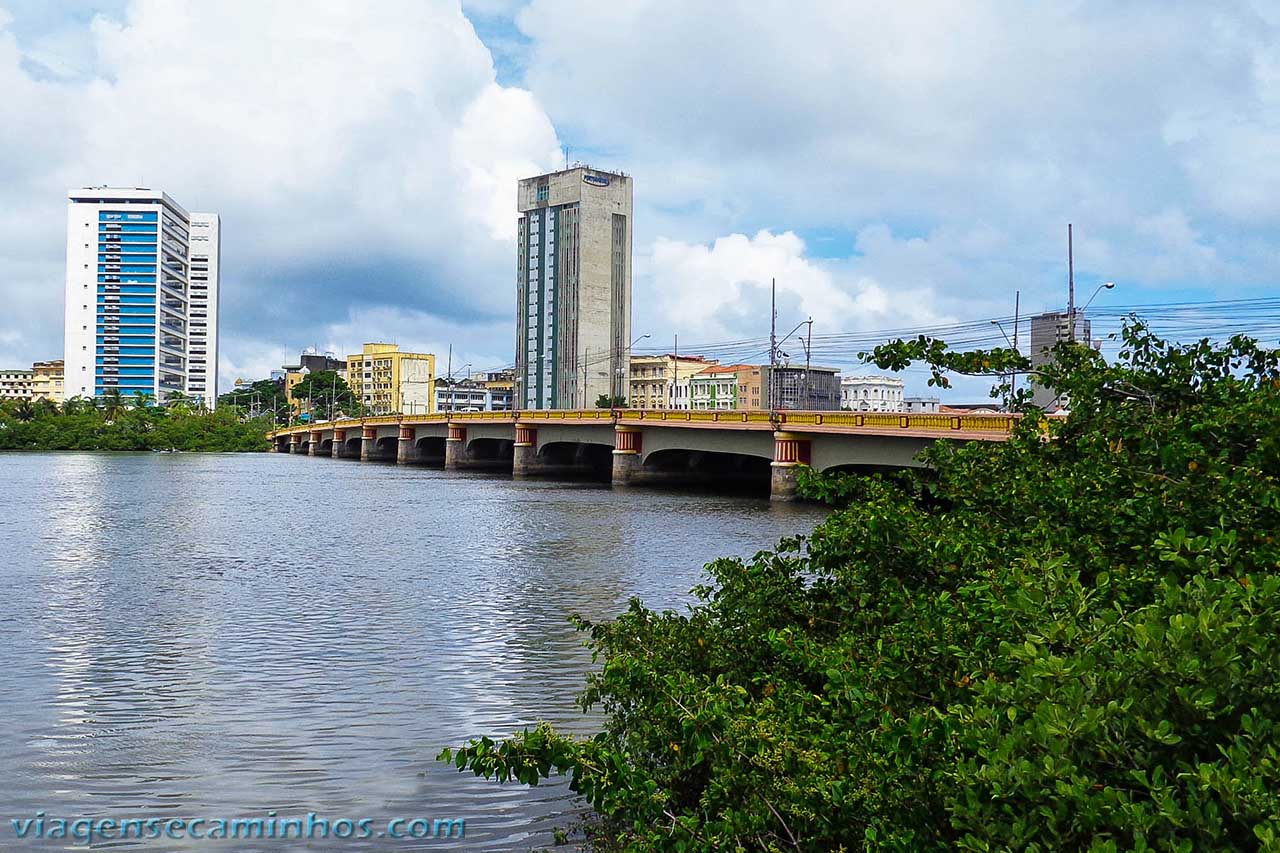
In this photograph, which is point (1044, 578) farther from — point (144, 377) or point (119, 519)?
point (144, 377)

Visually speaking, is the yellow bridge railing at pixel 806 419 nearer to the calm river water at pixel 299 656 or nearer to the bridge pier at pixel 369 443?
the calm river water at pixel 299 656

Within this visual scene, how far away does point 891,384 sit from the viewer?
181 meters

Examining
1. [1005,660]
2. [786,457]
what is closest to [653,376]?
[786,457]

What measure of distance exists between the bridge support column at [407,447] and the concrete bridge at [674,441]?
0.32 feet

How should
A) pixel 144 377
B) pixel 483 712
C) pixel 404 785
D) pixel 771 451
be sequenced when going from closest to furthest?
pixel 404 785, pixel 483 712, pixel 771 451, pixel 144 377

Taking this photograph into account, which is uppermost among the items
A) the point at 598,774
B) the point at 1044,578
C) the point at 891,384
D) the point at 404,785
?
the point at 891,384

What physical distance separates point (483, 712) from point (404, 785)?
226 centimetres

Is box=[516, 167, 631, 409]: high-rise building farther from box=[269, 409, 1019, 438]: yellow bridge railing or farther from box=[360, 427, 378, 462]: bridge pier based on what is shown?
box=[269, 409, 1019, 438]: yellow bridge railing

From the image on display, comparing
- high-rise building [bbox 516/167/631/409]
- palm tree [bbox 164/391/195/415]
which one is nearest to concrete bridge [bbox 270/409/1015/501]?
palm tree [bbox 164/391/195/415]

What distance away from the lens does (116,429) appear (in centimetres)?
12194

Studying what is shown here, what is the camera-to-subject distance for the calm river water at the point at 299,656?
8.74 meters

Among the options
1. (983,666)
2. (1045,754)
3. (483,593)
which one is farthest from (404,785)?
(483,593)

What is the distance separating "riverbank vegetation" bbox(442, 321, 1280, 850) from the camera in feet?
12.5

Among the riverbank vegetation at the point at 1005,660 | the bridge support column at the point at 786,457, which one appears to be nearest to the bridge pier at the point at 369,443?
the bridge support column at the point at 786,457
